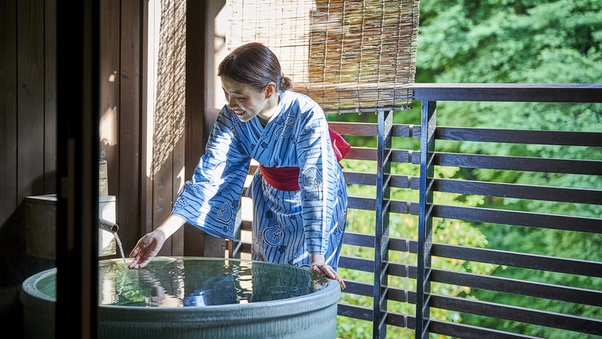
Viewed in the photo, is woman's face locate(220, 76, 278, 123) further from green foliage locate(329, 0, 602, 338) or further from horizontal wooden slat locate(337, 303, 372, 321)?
green foliage locate(329, 0, 602, 338)

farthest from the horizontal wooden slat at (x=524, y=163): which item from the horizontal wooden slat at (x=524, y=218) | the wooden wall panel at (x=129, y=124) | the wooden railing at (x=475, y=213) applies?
the wooden wall panel at (x=129, y=124)

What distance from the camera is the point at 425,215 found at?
321 centimetres

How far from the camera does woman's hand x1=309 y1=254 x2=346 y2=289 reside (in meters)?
2.18

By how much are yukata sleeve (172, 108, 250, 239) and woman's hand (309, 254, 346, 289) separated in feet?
1.71

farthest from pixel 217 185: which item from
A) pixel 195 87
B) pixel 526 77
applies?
pixel 526 77

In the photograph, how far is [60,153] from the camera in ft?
2.78

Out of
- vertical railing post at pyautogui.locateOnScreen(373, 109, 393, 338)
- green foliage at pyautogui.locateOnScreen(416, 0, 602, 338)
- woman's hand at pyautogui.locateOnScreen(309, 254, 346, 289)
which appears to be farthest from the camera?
green foliage at pyautogui.locateOnScreen(416, 0, 602, 338)

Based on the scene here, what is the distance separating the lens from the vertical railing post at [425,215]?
10.4 ft

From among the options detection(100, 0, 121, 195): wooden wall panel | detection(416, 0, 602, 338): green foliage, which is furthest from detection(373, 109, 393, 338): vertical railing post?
detection(416, 0, 602, 338): green foliage

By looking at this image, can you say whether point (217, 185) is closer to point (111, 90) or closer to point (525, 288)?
point (111, 90)

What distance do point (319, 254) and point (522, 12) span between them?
5.95 meters

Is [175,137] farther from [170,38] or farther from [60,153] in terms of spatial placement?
[60,153]

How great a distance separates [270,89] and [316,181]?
15.2 inches

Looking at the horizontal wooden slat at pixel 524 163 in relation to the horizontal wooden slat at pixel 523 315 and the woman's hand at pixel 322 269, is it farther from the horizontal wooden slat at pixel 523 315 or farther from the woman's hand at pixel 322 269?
the woman's hand at pixel 322 269
